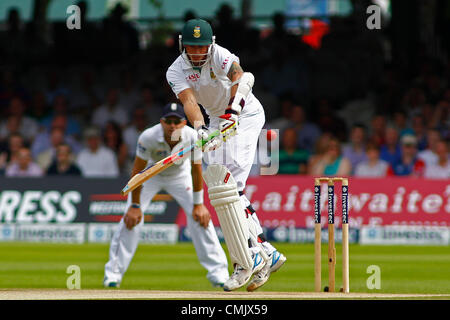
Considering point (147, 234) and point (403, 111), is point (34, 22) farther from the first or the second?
point (403, 111)

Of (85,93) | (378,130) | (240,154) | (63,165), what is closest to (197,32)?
(240,154)

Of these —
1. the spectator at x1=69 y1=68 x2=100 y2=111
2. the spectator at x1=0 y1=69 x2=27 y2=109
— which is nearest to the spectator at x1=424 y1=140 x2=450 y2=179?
the spectator at x1=69 y1=68 x2=100 y2=111

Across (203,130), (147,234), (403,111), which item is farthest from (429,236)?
(203,130)

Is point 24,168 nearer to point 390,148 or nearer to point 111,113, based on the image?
point 111,113

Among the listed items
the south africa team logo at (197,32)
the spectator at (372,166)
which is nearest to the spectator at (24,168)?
the spectator at (372,166)

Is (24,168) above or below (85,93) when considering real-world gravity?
below

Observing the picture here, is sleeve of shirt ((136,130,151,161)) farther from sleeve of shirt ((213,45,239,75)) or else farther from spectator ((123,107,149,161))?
spectator ((123,107,149,161))
